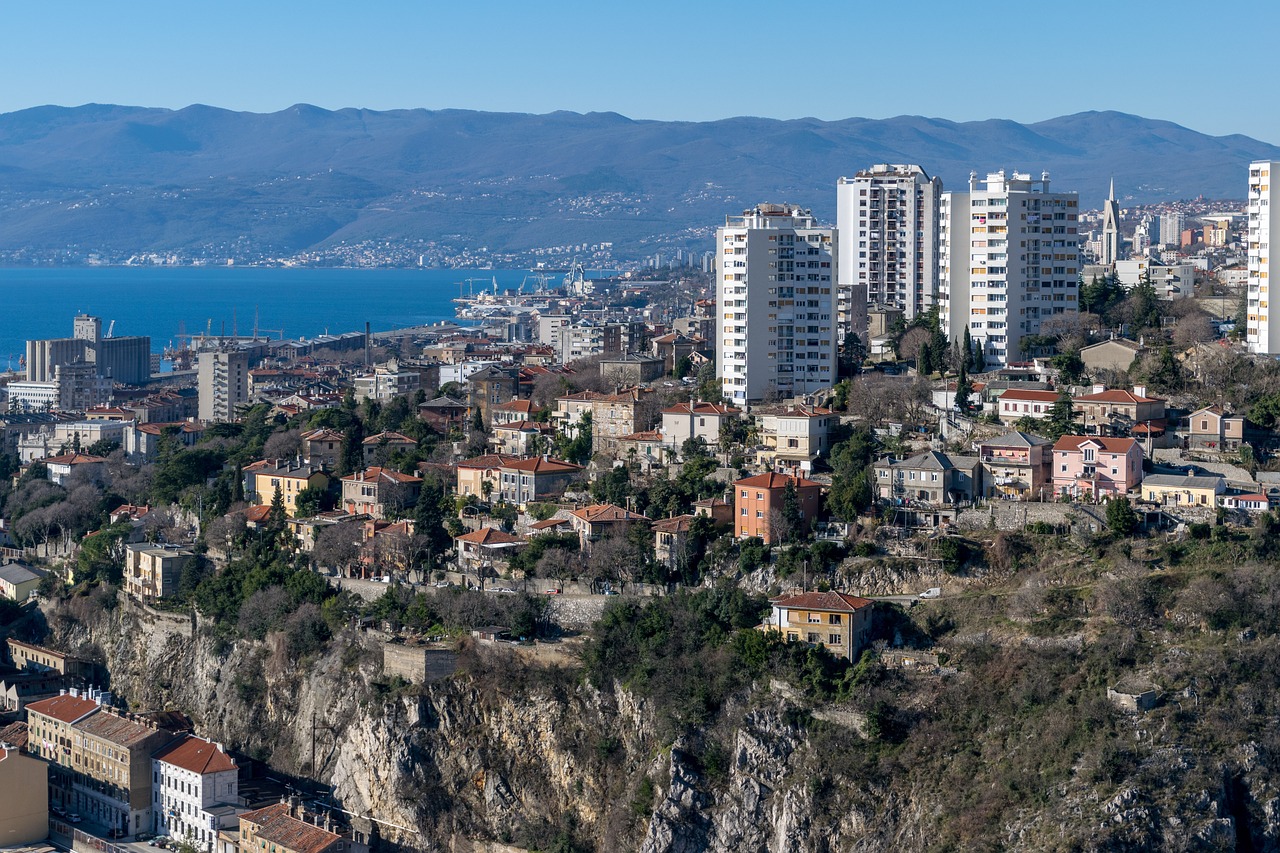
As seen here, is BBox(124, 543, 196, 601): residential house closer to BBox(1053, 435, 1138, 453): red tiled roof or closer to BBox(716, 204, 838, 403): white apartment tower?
A: BBox(716, 204, 838, 403): white apartment tower

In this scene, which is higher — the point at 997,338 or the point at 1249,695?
the point at 997,338

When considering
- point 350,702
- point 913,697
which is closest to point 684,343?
point 350,702

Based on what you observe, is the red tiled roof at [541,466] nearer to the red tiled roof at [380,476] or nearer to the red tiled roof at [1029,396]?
the red tiled roof at [380,476]

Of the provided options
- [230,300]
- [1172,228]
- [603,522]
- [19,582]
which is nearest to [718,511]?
[603,522]

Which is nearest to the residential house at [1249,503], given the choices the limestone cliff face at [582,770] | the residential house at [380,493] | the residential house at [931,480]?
the residential house at [931,480]

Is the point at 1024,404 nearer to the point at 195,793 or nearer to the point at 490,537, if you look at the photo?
the point at 490,537

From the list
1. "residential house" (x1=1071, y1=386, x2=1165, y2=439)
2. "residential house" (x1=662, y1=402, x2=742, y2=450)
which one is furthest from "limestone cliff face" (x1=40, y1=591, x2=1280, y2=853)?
"residential house" (x1=1071, y1=386, x2=1165, y2=439)

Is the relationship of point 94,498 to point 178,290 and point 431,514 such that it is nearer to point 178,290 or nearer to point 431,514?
point 431,514
